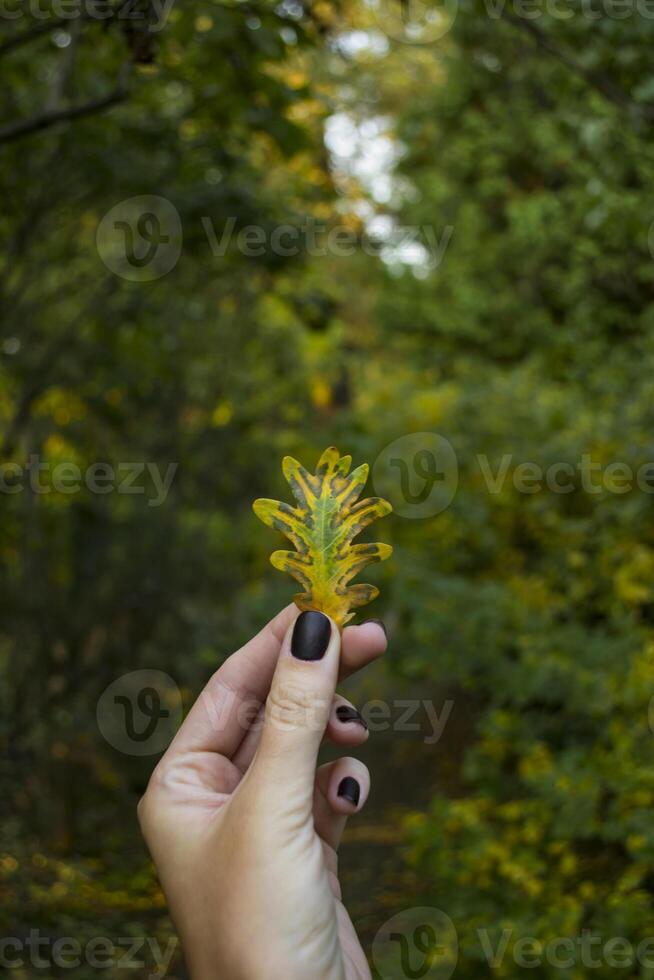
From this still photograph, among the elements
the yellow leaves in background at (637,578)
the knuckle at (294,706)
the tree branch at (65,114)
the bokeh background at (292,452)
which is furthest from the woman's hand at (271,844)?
the yellow leaves in background at (637,578)

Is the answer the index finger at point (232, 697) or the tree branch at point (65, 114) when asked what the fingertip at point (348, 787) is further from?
the tree branch at point (65, 114)

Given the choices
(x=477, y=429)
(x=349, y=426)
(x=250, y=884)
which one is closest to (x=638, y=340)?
(x=477, y=429)

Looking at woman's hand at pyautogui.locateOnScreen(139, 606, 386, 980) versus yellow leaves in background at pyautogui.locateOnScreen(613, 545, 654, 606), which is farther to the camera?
yellow leaves in background at pyautogui.locateOnScreen(613, 545, 654, 606)

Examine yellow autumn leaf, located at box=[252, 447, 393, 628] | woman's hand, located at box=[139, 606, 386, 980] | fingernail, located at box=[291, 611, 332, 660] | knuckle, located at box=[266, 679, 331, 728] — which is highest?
yellow autumn leaf, located at box=[252, 447, 393, 628]

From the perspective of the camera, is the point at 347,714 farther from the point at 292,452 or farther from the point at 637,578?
the point at 292,452

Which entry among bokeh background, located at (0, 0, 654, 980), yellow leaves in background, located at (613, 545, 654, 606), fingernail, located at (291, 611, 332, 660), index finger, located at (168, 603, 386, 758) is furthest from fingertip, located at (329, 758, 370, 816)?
yellow leaves in background, located at (613, 545, 654, 606)

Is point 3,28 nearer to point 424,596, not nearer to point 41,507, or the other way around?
point 41,507

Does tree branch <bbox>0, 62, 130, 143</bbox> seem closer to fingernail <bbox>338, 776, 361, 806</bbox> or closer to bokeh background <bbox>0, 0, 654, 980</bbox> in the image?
bokeh background <bbox>0, 0, 654, 980</bbox>
